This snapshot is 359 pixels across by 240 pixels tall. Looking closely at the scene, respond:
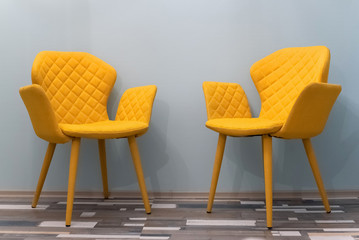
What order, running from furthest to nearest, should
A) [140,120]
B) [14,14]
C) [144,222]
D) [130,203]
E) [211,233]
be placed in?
1. [14,14]
2. [130,203]
3. [140,120]
4. [144,222]
5. [211,233]

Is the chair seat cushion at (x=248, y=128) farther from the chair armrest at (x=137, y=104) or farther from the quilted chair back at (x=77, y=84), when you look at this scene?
the quilted chair back at (x=77, y=84)

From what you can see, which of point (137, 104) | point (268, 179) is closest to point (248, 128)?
point (268, 179)

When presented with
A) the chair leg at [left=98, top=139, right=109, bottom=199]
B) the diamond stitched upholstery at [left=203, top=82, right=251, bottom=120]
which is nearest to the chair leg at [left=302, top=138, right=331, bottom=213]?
the diamond stitched upholstery at [left=203, top=82, right=251, bottom=120]

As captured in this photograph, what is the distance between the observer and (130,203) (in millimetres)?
1924

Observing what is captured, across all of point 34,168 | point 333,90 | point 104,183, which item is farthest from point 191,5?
point 34,168

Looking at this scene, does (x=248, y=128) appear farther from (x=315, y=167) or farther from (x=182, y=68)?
(x=182, y=68)

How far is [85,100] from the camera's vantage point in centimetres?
192

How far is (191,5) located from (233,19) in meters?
0.28

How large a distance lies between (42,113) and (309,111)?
4.09ft

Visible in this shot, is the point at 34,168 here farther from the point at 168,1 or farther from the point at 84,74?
the point at 168,1

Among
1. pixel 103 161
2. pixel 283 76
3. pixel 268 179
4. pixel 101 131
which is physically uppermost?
pixel 283 76

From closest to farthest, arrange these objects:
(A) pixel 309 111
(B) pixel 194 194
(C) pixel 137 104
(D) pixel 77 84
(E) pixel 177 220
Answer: (A) pixel 309 111 < (E) pixel 177 220 < (C) pixel 137 104 < (D) pixel 77 84 < (B) pixel 194 194

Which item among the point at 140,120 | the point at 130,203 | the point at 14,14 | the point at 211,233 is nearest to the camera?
the point at 211,233

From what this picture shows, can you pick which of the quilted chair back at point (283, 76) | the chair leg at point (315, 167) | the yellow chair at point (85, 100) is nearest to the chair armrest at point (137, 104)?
the yellow chair at point (85, 100)
